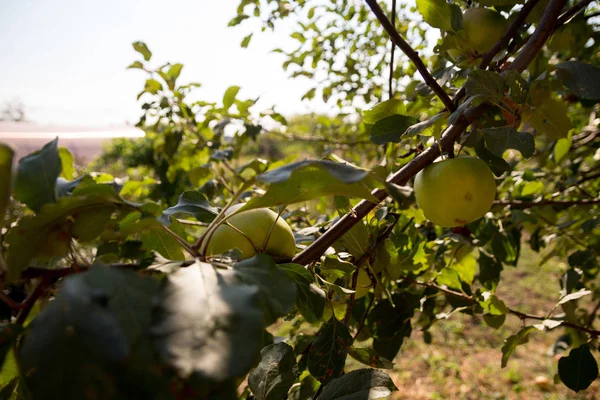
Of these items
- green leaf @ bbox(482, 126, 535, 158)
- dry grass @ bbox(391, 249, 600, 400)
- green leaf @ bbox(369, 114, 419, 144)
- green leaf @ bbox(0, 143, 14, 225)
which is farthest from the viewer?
dry grass @ bbox(391, 249, 600, 400)

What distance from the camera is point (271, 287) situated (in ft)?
1.38

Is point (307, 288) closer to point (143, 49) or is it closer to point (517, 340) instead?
point (517, 340)

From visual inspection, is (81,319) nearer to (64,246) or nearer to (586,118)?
(64,246)

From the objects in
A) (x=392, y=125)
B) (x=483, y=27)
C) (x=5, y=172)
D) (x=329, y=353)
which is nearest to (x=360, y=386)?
(x=329, y=353)

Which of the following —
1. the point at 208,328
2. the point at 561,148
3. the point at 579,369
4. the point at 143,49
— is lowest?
the point at 579,369

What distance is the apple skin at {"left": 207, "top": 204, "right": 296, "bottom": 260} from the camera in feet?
2.10

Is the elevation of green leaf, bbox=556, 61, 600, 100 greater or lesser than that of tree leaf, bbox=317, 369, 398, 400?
greater

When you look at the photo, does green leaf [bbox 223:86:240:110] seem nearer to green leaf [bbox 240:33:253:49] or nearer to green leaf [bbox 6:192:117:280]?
green leaf [bbox 240:33:253:49]

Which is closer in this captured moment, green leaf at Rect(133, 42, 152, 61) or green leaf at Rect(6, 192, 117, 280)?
green leaf at Rect(6, 192, 117, 280)

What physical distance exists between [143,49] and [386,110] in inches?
52.5

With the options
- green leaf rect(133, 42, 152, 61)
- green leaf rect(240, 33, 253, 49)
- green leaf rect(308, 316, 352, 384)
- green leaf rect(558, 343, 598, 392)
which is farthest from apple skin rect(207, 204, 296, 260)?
green leaf rect(133, 42, 152, 61)

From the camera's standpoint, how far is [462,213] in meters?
0.66

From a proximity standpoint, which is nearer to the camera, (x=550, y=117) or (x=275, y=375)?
(x=275, y=375)

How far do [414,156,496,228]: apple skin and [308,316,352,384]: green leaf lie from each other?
26 centimetres
